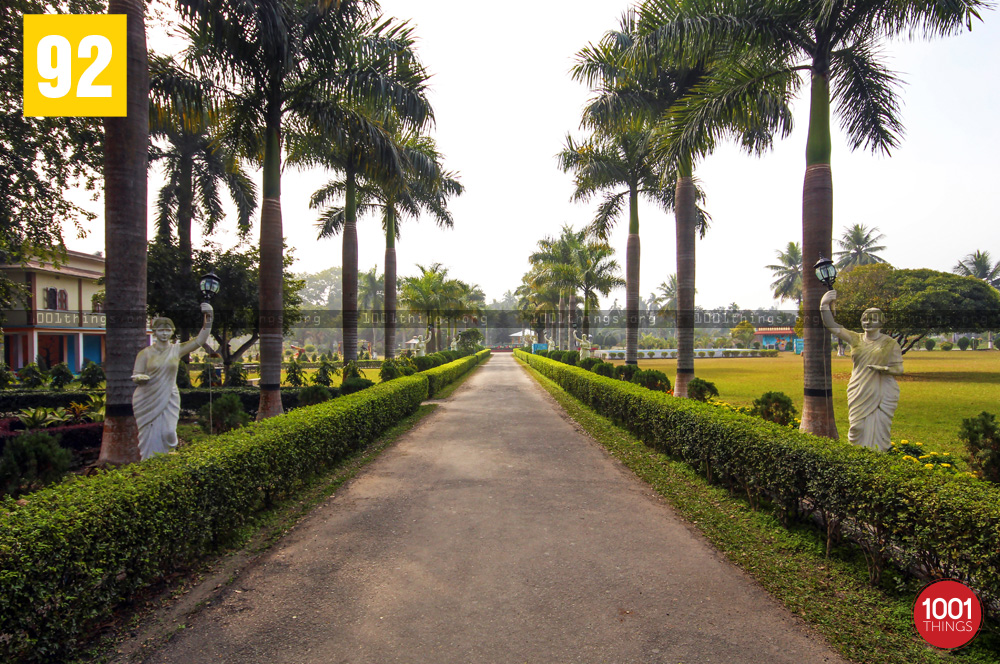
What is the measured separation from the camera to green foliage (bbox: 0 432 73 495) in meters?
5.40

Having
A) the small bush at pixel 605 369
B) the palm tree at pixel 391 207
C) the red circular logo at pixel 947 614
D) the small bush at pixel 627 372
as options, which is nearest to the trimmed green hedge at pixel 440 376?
the palm tree at pixel 391 207

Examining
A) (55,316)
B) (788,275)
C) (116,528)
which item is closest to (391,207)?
(116,528)

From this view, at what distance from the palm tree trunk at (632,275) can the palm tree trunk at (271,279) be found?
1069cm

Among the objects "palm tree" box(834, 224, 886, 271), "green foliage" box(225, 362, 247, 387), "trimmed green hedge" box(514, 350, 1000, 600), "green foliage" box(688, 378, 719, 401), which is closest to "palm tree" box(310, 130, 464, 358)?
"green foliage" box(225, 362, 247, 387)

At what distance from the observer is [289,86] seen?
398 inches

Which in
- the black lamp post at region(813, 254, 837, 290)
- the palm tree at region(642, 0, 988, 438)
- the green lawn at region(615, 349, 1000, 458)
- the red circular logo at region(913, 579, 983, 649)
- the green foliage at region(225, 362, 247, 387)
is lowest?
the green lawn at region(615, 349, 1000, 458)

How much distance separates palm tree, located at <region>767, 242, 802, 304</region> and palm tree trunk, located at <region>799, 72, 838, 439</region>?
70.5 m

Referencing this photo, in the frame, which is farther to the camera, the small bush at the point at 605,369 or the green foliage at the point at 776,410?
the small bush at the point at 605,369

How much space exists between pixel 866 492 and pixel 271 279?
9.51 metres

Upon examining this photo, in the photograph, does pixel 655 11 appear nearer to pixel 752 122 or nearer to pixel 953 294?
pixel 752 122

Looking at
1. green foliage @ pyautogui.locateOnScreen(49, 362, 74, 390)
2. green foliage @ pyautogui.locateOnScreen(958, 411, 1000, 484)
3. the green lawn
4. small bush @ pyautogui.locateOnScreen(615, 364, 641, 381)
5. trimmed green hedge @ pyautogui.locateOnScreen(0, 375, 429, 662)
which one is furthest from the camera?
green foliage @ pyautogui.locateOnScreen(49, 362, 74, 390)

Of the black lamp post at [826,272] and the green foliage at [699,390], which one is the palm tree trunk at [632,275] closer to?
the green foliage at [699,390]

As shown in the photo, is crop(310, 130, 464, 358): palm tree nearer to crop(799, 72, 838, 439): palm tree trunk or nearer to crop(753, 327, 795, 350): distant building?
crop(799, 72, 838, 439): palm tree trunk

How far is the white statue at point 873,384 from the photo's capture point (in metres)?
5.42
